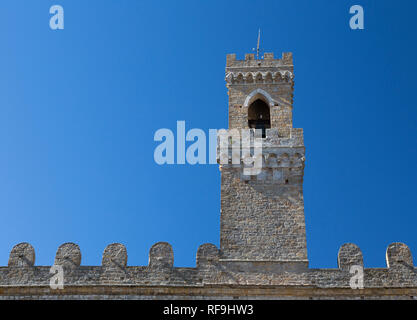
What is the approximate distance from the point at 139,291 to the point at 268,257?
4843mm

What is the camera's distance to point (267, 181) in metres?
22.0

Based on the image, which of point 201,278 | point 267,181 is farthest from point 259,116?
point 201,278

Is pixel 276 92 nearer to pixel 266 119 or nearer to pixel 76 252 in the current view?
pixel 266 119

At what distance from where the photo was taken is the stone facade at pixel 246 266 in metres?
19.3

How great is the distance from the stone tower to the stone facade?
0.04 metres

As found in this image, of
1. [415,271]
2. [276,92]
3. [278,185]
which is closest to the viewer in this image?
[415,271]

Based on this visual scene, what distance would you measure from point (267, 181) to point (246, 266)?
3.75 m

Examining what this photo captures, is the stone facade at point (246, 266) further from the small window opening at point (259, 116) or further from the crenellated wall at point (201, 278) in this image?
the small window opening at point (259, 116)

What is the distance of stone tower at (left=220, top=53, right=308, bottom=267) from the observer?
20.6m

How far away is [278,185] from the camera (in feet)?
71.9

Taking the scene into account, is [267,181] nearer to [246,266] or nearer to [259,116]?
[246,266]

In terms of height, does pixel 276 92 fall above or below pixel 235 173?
above

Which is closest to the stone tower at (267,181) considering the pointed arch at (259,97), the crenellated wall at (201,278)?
the pointed arch at (259,97)
